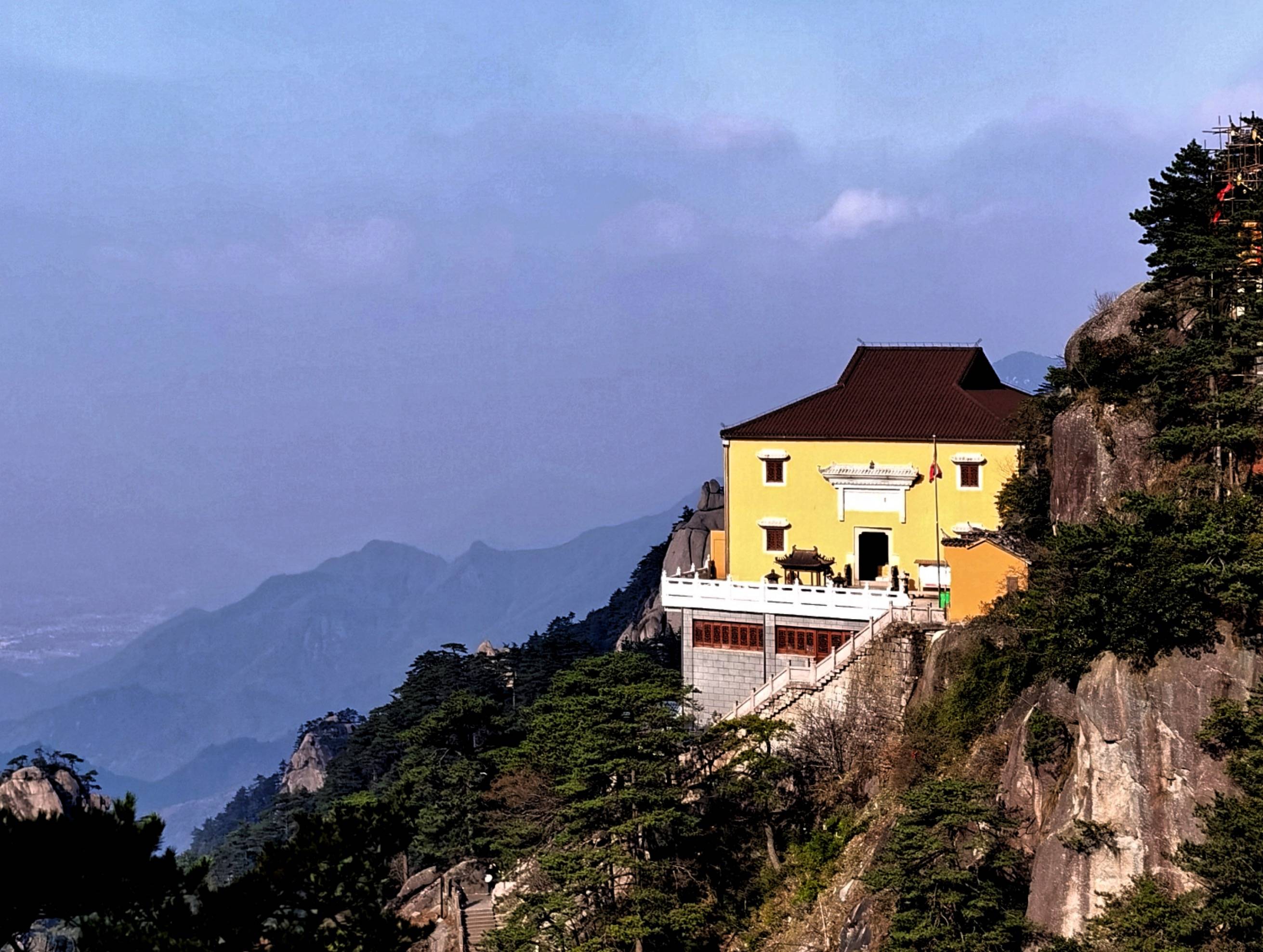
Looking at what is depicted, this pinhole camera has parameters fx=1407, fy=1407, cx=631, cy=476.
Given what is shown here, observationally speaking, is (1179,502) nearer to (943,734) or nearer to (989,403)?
(943,734)

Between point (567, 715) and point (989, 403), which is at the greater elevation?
point (989, 403)

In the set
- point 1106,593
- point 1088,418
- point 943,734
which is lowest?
point 943,734

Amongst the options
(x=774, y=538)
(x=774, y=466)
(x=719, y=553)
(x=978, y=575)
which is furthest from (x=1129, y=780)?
(x=719, y=553)

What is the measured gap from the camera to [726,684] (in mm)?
44719

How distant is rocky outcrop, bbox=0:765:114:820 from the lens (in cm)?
7262

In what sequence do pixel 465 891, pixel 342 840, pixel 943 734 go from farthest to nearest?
pixel 465 891
pixel 943 734
pixel 342 840

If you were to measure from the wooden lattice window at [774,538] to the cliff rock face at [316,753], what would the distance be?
7826cm

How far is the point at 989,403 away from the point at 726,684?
12.7m

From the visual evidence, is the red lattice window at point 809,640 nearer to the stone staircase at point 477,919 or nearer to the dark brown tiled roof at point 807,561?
the dark brown tiled roof at point 807,561

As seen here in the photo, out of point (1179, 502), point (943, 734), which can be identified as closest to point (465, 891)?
point (943, 734)

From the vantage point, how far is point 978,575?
39219 millimetres

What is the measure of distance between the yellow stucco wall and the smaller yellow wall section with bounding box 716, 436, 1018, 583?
450 cm

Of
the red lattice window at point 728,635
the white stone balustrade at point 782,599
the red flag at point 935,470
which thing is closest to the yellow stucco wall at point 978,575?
the white stone balustrade at point 782,599

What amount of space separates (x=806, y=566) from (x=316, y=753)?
301ft
